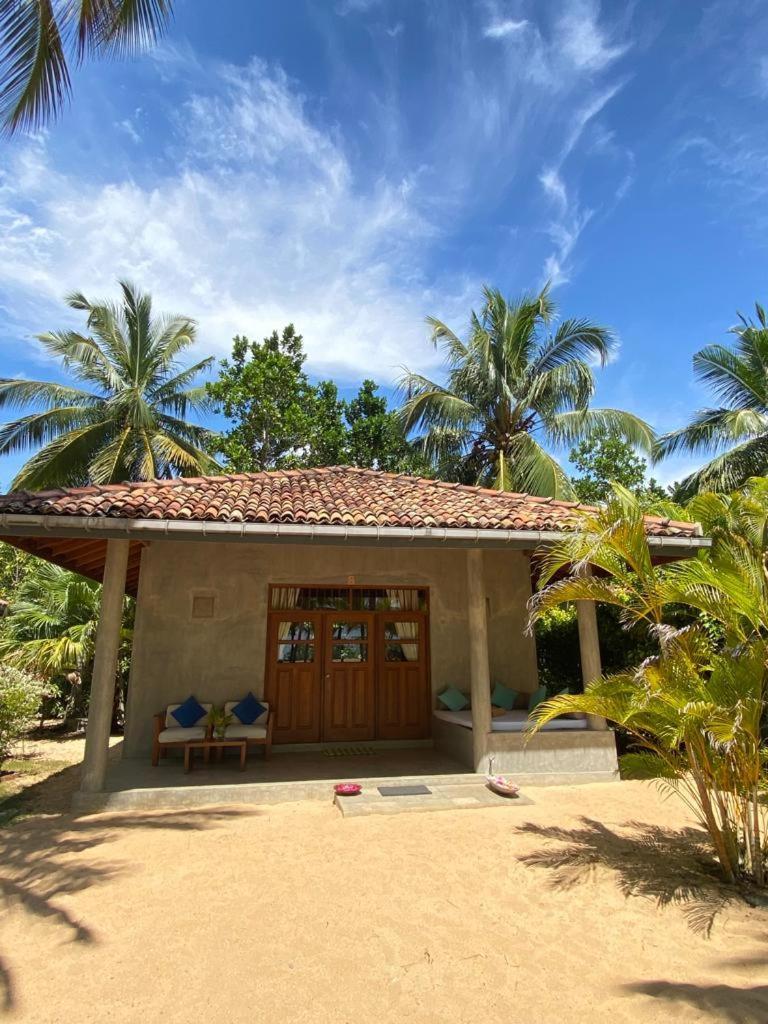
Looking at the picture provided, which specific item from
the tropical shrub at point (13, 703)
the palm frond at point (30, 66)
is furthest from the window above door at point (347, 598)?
the palm frond at point (30, 66)

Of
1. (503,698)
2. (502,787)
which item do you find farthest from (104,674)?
(503,698)

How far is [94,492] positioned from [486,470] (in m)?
11.9

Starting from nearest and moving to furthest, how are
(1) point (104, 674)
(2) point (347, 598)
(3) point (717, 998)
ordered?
(3) point (717, 998) < (1) point (104, 674) < (2) point (347, 598)

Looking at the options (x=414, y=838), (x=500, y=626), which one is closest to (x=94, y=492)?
(x=414, y=838)

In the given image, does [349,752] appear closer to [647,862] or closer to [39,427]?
[647,862]

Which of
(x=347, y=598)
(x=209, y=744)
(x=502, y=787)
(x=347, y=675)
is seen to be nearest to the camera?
(x=502, y=787)

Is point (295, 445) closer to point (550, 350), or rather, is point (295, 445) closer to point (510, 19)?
point (550, 350)

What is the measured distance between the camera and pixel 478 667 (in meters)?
7.11

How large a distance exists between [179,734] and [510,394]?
39.2 ft

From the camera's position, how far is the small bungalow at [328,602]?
20.0 feet

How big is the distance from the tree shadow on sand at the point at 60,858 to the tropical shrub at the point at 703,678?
3.57 m

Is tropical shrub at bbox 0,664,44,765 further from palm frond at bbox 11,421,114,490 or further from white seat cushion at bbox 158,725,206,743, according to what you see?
palm frond at bbox 11,421,114,490

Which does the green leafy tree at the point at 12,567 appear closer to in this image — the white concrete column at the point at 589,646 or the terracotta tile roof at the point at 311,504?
the terracotta tile roof at the point at 311,504

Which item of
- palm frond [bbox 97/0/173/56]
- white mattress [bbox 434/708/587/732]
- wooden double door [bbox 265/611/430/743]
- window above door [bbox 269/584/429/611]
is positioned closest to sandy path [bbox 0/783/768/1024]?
white mattress [bbox 434/708/587/732]
